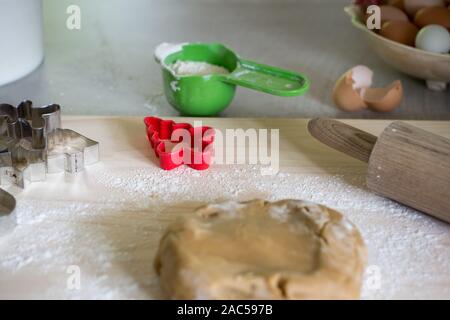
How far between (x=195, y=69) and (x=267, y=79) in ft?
0.49

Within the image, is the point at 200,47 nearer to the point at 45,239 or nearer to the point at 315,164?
the point at 315,164

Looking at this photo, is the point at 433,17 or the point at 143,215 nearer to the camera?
the point at 143,215

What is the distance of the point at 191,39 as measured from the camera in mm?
1625

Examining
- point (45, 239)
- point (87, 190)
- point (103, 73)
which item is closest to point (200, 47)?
point (103, 73)

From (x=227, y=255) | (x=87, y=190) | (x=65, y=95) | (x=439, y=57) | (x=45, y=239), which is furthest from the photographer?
(x=65, y=95)

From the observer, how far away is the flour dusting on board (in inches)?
31.5

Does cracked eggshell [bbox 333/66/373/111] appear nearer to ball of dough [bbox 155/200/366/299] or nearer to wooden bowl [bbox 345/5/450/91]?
wooden bowl [bbox 345/5/450/91]

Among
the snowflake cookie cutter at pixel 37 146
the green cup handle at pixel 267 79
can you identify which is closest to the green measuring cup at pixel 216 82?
the green cup handle at pixel 267 79

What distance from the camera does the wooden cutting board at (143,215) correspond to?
80 cm

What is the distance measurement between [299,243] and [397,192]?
0.73 feet

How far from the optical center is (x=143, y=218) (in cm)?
91

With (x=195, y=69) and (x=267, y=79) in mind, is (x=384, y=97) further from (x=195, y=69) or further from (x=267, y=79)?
(x=195, y=69)

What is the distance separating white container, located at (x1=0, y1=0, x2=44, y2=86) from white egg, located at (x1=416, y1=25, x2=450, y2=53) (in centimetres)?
74

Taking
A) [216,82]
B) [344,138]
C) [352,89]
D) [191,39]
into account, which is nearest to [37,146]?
[216,82]
